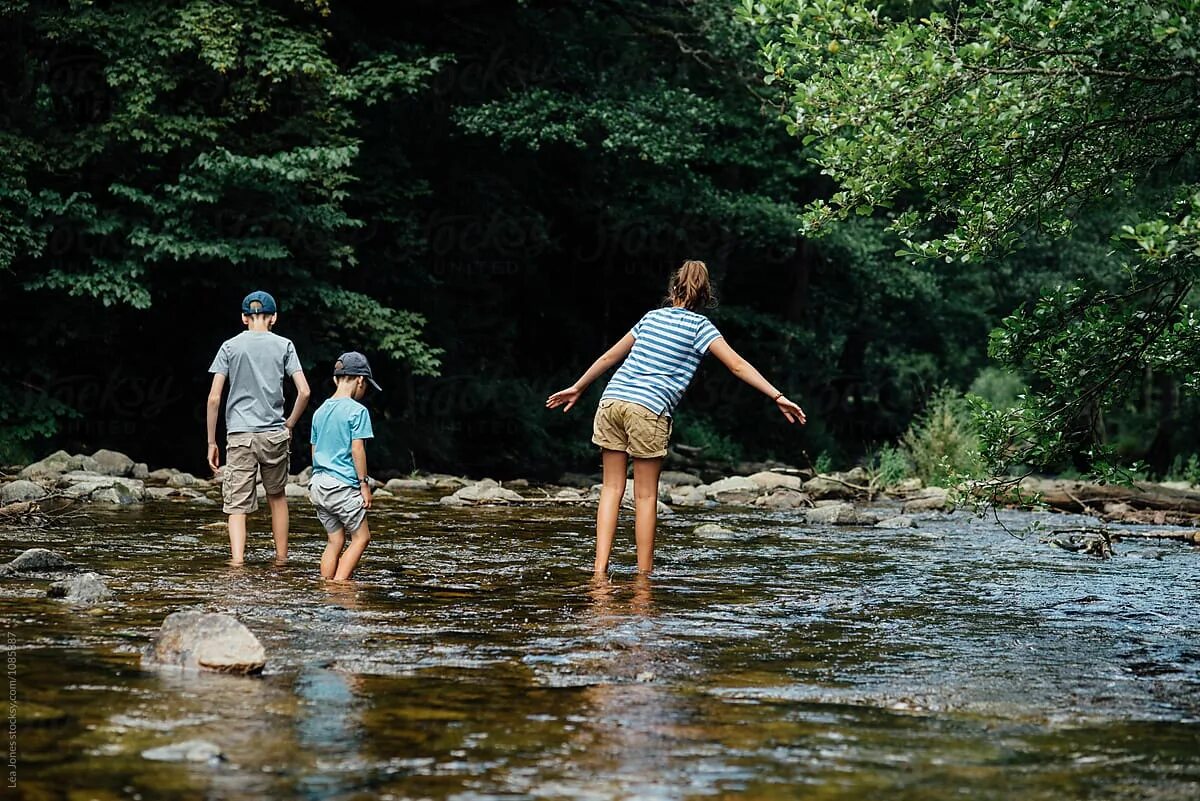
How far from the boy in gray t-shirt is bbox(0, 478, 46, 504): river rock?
15.0ft

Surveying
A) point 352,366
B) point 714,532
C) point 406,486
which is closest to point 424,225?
point 406,486

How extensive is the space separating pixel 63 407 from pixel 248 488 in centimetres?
1162

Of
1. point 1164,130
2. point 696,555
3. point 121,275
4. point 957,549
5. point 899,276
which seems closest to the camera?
point 1164,130

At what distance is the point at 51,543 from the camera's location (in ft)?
32.1

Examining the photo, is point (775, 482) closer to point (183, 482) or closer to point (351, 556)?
point (183, 482)

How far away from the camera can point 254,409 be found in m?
9.38

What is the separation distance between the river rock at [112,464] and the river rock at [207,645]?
525 inches

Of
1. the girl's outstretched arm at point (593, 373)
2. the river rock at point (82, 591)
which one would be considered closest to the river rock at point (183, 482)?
the girl's outstretched arm at point (593, 373)

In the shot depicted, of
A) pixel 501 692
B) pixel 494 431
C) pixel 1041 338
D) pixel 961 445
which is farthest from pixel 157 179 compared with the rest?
pixel 501 692

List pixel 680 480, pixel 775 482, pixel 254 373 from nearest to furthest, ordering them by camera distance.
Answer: pixel 254 373
pixel 775 482
pixel 680 480

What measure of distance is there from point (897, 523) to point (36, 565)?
886 centimetres

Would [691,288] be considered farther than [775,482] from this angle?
No

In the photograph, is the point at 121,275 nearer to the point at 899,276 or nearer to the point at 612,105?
the point at 612,105

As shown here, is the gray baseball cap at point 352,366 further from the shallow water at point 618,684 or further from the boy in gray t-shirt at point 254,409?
the shallow water at point 618,684
